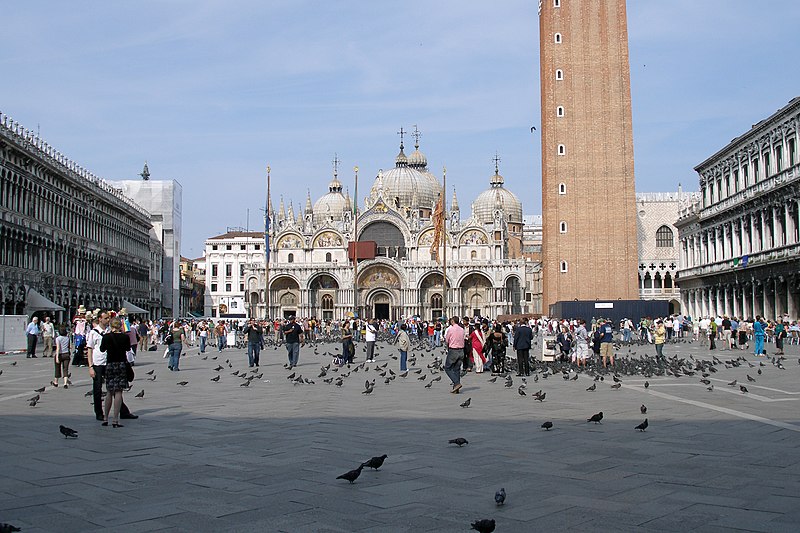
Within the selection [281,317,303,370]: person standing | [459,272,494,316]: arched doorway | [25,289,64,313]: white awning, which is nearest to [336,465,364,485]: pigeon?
[281,317,303,370]: person standing

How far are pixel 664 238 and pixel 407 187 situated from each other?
26038mm

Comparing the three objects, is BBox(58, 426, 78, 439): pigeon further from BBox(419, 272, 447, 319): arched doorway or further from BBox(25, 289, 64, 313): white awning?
BBox(419, 272, 447, 319): arched doorway

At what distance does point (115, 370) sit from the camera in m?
9.78

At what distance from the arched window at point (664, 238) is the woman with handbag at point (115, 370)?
189ft

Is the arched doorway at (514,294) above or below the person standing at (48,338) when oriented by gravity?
above

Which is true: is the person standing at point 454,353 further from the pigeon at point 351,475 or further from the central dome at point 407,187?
the central dome at point 407,187

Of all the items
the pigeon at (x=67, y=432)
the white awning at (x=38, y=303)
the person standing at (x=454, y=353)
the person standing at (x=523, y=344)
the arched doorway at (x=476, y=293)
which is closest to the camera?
the pigeon at (x=67, y=432)

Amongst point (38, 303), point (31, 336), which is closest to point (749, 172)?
point (31, 336)

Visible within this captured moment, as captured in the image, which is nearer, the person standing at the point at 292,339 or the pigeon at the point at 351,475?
the pigeon at the point at 351,475

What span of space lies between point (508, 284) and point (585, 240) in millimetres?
18652

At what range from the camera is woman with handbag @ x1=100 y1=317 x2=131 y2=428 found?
9.73 meters

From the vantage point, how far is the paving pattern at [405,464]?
545 centimetres

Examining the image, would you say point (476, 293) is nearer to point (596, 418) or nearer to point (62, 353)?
point (62, 353)

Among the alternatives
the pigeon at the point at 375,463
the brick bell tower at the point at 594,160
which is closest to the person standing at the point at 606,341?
the pigeon at the point at 375,463
